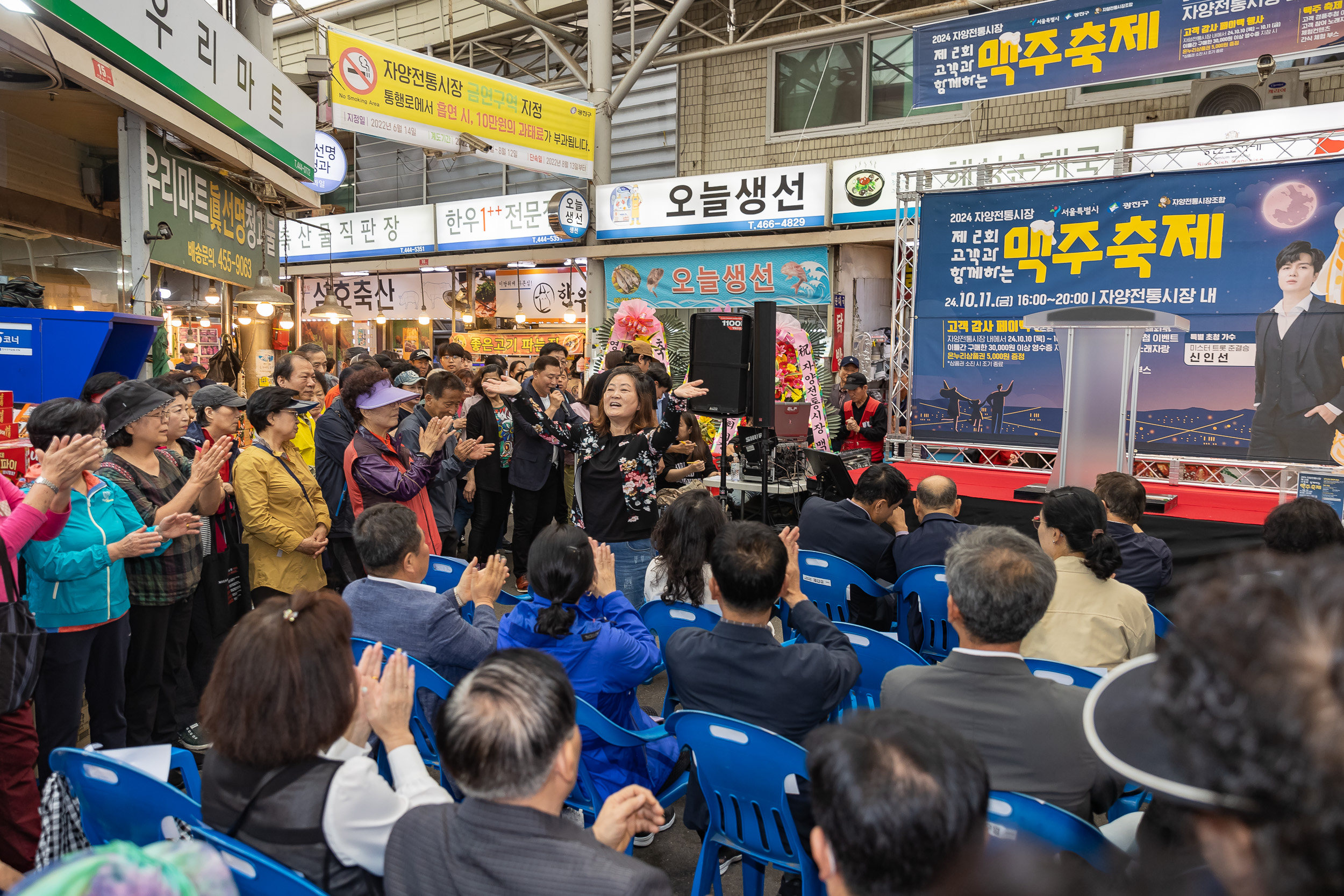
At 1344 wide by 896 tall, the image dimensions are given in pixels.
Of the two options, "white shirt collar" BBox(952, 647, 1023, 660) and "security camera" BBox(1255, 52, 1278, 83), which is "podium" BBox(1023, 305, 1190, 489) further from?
"white shirt collar" BBox(952, 647, 1023, 660)

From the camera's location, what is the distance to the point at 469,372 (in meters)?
7.63

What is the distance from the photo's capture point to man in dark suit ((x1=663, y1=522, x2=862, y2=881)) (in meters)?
2.19

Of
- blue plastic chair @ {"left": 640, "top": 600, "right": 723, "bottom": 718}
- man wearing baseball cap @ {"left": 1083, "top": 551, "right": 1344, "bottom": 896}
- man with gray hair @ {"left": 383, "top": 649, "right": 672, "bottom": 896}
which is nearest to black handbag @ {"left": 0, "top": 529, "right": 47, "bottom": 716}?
man with gray hair @ {"left": 383, "top": 649, "right": 672, "bottom": 896}

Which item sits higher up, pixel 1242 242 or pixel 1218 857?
pixel 1242 242

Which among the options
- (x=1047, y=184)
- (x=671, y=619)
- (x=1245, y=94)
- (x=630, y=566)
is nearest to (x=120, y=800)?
(x=671, y=619)

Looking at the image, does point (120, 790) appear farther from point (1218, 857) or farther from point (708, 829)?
point (1218, 857)

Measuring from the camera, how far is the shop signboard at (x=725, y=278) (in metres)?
10.7

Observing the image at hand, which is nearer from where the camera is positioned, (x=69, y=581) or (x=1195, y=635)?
(x=1195, y=635)

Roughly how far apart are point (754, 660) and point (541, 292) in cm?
1222

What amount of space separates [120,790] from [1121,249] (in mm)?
8087

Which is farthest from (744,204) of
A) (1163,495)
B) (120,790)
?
(120,790)

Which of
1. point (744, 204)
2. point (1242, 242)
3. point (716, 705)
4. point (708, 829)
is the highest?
point (744, 204)

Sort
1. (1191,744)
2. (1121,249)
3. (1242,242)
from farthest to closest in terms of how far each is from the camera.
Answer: (1121,249), (1242,242), (1191,744)

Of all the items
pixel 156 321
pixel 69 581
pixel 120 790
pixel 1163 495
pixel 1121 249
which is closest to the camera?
pixel 120 790
